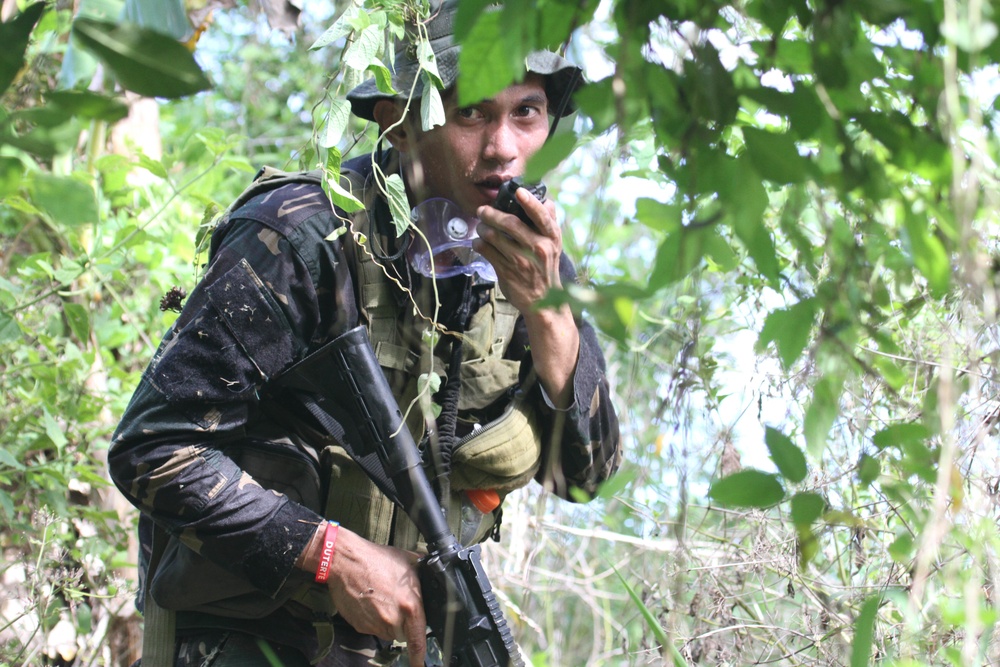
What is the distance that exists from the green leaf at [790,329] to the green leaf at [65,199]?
28.3 inches

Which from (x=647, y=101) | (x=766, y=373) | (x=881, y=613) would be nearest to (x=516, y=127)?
(x=766, y=373)

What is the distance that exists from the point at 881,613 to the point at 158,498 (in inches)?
71.3

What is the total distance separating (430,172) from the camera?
8.01 feet

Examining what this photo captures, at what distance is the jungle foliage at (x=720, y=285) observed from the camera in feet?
3.31

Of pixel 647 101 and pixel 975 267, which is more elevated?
pixel 647 101

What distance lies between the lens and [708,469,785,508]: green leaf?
1.11 meters

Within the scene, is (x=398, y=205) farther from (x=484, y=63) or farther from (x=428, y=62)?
(x=484, y=63)

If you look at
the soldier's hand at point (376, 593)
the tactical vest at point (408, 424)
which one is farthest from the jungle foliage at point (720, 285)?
→ the soldier's hand at point (376, 593)

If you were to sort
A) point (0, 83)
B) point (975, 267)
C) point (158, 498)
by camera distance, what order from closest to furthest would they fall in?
point (0, 83), point (975, 267), point (158, 498)

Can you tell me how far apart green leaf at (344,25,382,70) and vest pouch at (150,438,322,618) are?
0.87 meters

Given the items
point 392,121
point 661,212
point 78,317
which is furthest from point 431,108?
point 78,317

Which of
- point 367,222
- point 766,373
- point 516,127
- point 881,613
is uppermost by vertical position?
point 516,127

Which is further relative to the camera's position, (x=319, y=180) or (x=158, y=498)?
(x=319, y=180)

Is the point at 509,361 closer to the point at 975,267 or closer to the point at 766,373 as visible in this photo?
the point at 766,373
